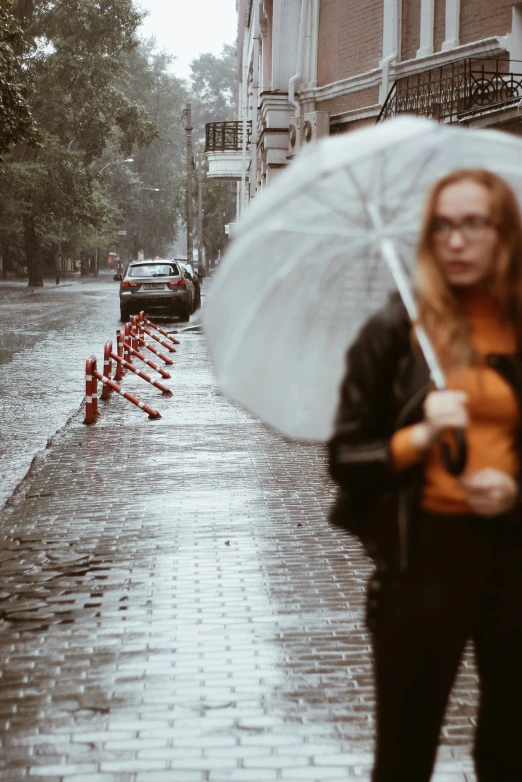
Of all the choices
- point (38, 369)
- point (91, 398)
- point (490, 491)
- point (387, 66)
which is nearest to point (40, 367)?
point (38, 369)

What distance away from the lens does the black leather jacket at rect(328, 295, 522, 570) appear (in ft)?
8.50

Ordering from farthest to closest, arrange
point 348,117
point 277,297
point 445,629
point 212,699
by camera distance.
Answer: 1. point 348,117
2. point 212,699
3. point 277,297
4. point 445,629

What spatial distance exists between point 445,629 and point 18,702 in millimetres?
2530

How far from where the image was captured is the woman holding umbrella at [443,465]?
2.56 meters

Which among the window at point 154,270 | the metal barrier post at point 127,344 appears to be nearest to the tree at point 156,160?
the window at point 154,270

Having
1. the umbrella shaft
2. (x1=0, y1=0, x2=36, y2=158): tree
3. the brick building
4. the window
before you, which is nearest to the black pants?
the umbrella shaft

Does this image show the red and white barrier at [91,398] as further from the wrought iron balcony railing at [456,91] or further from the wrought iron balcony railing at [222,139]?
the wrought iron balcony railing at [222,139]

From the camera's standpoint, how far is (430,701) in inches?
104

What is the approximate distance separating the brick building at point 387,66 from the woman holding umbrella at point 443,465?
465 inches

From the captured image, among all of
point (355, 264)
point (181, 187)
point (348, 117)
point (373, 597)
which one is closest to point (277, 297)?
Answer: point (355, 264)

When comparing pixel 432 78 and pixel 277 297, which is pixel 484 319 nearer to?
pixel 277 297

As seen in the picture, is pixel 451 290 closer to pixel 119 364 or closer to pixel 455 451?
pixel 455 451

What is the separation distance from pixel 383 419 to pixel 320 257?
41 cm

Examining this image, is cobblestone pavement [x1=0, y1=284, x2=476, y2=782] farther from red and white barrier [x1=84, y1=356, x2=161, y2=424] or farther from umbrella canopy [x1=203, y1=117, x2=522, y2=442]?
red and white barrier [x1=84, y1=356, x2=161, y2=424]
